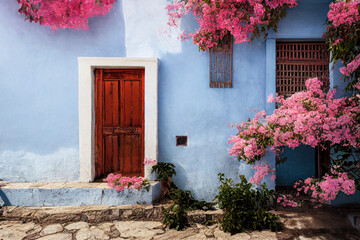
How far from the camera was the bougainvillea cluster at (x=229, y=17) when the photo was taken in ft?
12.7

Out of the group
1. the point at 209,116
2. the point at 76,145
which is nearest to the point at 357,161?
the point at 209,116

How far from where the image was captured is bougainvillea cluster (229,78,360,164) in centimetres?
331

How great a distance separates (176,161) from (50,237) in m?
2.16

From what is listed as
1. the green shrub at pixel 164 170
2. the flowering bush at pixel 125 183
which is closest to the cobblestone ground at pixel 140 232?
the flowering bush at pixel 125 183

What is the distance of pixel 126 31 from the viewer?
14.3 ft

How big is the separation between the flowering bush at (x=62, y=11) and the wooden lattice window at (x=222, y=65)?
1.98 meters

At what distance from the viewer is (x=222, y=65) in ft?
14.2

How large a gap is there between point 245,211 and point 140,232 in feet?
5.12

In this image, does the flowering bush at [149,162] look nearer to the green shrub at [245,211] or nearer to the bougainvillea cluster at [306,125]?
the green shrub at [245,211]

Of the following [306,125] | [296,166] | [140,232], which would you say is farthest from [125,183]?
[296,166]

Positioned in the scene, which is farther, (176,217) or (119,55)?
(119,55)

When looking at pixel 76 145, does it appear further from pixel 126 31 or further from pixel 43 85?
pixel 126 31

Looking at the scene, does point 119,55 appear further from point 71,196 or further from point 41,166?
point 71,196

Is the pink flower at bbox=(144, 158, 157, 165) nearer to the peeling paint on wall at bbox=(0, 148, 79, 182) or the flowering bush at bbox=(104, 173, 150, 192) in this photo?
the flowering bush at bbox=(104, 173, 150, 192)
